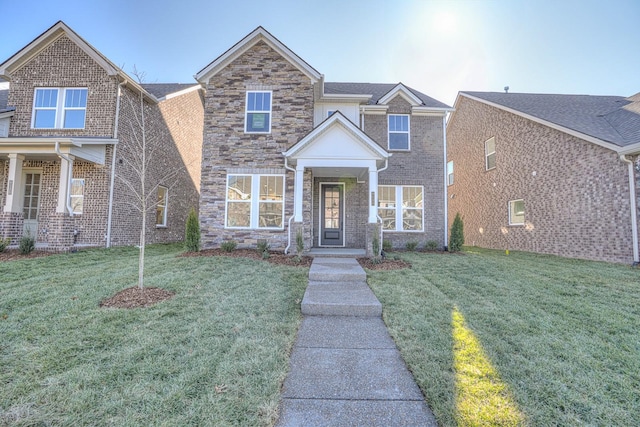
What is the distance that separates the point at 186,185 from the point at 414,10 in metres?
12.7

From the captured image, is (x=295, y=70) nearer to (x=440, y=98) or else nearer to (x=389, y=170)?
(x=389, y=170)

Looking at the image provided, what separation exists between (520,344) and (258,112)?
9.22 m

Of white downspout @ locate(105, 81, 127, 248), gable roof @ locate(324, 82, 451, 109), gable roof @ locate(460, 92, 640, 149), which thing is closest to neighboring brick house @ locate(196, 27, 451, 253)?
gable roof @ locate(324, 82, 451, 109)

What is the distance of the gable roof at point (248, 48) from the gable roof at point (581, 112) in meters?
8.58

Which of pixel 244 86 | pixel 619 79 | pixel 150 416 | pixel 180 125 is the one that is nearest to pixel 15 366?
pixel 150 416

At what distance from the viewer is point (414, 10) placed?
1012 centimetres

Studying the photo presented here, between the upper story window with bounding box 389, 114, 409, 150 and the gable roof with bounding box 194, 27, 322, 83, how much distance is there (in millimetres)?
3684

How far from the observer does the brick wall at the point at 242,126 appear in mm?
9547

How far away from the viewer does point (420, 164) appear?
451 inches

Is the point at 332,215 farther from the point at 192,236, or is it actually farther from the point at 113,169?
the point at 113,169

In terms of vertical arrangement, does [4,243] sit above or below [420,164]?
below

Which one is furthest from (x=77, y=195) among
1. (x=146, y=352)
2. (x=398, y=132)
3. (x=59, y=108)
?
(x=398, y=132)

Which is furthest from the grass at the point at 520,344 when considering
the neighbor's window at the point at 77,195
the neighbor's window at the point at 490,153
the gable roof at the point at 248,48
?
the neighbor's window at the point at 77,195

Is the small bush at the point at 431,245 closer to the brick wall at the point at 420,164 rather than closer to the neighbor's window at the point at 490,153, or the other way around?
the brick wall at the point at 420,164
